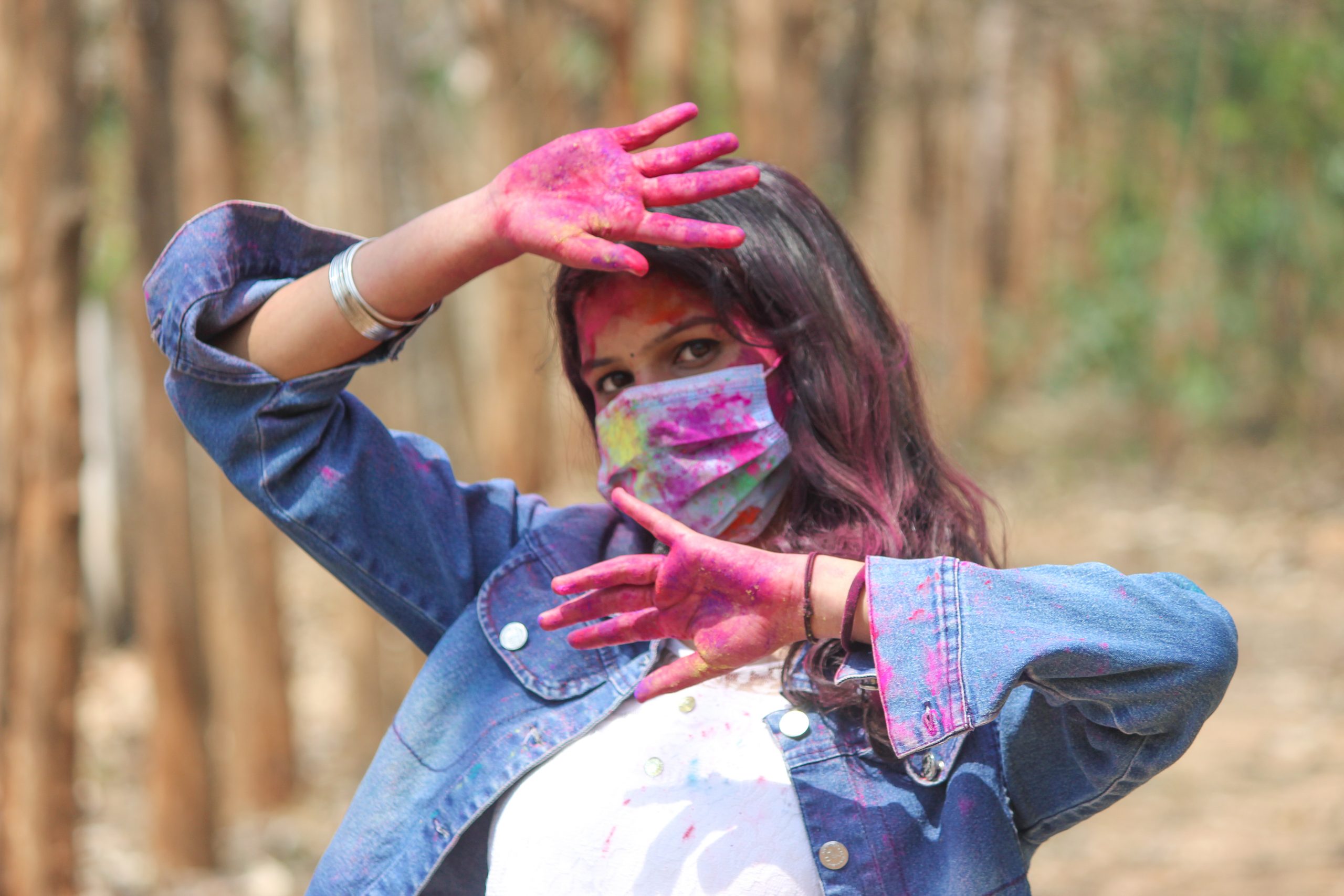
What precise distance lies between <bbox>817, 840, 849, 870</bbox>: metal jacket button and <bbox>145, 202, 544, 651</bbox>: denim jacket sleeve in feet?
2.02

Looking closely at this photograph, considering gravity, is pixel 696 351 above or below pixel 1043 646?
above

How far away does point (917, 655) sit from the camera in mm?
1400

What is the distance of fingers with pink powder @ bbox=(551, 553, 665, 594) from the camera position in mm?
1435

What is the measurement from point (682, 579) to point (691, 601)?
0.10 feet

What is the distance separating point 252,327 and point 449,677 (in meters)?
0.53

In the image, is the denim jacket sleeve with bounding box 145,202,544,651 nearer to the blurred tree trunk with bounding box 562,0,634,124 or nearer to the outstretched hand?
the outstretched hand

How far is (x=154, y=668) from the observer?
5434 millimetres

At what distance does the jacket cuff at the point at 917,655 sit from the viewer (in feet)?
4.57

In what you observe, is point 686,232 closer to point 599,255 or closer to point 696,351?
point 599,255

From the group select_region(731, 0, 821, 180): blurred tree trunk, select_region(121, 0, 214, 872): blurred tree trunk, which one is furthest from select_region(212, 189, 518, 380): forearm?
select_region(731, 0, 821, 180): blurred tree trunk

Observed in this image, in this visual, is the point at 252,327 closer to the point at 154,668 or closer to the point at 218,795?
the point at 154,668

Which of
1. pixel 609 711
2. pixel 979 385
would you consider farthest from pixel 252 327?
pixel 979 385

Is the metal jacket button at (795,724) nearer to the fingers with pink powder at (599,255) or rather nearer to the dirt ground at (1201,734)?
the fingers with pink powder at (599,255)

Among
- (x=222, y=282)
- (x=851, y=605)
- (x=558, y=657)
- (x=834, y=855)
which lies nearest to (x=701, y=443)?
(x=558, y=657)
